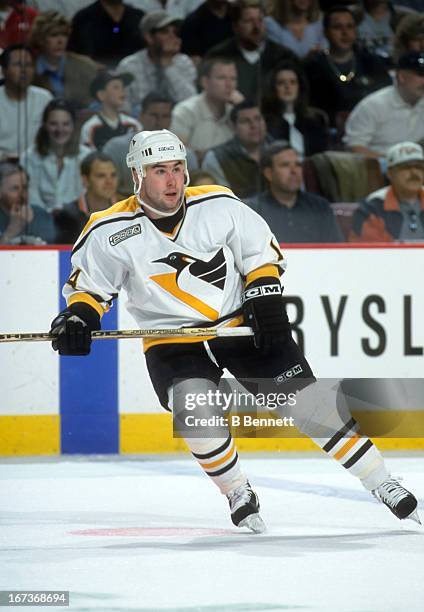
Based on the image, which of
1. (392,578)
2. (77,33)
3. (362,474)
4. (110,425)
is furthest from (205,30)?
(392,578)

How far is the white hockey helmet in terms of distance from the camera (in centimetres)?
320

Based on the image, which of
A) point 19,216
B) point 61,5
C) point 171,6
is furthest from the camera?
point 171,6

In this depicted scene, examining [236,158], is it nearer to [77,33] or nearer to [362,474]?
[77,33]

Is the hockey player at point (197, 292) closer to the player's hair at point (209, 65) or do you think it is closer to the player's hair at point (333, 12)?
the player's hair at point (209, 65)

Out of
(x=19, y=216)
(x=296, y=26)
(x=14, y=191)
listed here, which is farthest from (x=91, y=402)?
(x=296, y=26)

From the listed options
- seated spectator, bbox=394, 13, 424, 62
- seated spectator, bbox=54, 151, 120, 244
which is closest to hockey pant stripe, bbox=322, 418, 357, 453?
seated spectator, bbox=54, 151, 120, 244

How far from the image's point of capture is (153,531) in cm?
330

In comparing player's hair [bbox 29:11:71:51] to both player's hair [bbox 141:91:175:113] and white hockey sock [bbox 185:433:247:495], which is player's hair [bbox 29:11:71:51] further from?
white hockey sock [bbox 185:433:247:495]

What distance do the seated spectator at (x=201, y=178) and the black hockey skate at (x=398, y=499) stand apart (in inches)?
102

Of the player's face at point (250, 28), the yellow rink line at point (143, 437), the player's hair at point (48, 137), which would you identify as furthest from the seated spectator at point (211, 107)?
the yellow rink line at point (143, 437)

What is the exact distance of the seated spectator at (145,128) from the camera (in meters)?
5.52

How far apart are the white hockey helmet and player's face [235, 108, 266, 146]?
2.43 metres

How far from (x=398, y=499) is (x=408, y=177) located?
2.73 m

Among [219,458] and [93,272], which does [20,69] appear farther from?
[219,458]
